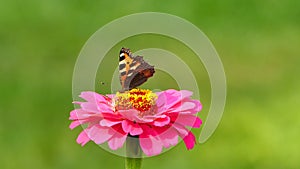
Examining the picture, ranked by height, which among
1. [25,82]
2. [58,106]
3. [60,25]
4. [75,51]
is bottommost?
[58,106]

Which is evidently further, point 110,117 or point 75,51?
point 75,51

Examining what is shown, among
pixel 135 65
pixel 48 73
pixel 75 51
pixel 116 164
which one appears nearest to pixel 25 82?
pixel 48 73

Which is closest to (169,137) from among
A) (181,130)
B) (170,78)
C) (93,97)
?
(181,130)

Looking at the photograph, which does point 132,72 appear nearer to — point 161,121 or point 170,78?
point 161,121

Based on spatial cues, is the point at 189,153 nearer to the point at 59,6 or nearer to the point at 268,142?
the point at 268,142

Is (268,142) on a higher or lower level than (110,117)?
higher

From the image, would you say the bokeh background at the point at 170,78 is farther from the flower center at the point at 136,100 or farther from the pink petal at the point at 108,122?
the pink petal at the point at 108,122
